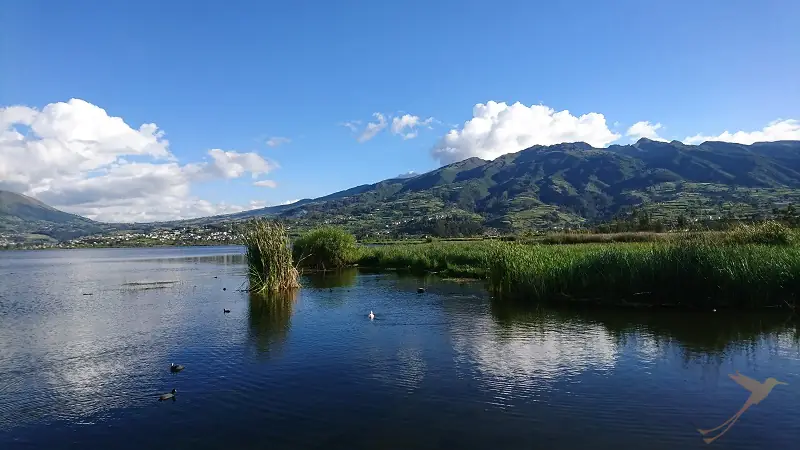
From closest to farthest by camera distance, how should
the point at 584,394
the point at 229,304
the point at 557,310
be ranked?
1. the point at 584,394
2. the point at 557,310
3. the point at 229,304

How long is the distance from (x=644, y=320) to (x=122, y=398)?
20.5 metres

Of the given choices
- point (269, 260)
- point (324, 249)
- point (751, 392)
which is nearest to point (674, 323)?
point (751, 392)

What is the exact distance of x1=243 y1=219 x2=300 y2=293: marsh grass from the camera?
36.6m

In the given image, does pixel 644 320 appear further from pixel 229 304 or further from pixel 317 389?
pixel 229 304

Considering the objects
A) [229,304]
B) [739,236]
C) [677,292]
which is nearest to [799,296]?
[677,292]

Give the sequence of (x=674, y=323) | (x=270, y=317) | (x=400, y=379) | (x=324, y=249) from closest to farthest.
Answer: (x=400, y=379) < (x=674, y=323) < (x=270, y=317) < (x=324, y=249)

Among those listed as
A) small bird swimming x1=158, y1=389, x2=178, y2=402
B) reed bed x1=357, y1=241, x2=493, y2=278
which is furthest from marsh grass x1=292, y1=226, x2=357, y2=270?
small bird swimming x1=158, y1=389, x2=178, y2=402

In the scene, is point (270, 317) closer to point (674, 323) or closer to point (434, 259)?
point (674, 323)

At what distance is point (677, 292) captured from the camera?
25438 millimetres

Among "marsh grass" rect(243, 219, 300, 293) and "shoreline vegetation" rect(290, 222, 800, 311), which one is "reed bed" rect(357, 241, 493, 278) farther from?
"marsh grass" rect(243, 219, 300, 293)

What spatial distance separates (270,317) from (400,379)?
526 inches

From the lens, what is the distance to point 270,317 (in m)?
26.6

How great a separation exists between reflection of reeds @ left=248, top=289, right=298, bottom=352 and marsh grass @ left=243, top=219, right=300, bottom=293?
64cm

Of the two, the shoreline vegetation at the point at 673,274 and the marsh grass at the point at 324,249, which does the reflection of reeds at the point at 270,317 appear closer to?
the shoreline vegetation at the point at 673,274
